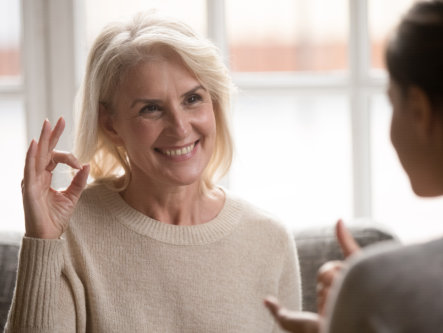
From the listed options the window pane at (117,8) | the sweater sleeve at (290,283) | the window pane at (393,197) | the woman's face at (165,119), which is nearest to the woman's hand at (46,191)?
the woman's face at (165,119)

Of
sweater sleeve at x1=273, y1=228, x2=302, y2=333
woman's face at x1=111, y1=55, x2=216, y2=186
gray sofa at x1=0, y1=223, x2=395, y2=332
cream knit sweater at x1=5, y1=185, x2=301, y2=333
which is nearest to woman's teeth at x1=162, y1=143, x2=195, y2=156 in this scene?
woman's face at x1=111, y1=55, x2=216, y2=186

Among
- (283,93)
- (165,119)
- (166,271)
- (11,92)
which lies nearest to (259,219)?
(166,271)

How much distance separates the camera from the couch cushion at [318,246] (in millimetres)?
2117

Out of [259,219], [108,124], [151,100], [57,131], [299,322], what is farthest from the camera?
[259,219]

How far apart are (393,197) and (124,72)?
4.85ft

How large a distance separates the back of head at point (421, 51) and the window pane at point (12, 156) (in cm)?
211

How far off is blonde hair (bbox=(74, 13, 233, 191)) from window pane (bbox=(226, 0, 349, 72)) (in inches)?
33.8

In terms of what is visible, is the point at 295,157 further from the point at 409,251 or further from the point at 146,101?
the point at 409,251

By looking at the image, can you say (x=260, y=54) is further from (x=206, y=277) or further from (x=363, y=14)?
(x=206, y=277)

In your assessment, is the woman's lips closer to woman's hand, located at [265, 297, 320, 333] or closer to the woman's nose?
the woman's nose

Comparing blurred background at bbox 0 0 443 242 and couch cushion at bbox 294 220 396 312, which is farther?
blurred background at bbox 0 0 443 242

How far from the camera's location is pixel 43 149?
1.60 metres

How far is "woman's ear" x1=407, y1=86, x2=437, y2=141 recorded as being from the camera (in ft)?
2.93

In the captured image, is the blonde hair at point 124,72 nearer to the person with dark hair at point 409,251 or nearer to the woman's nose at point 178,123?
the woman's nose at point 178,123
